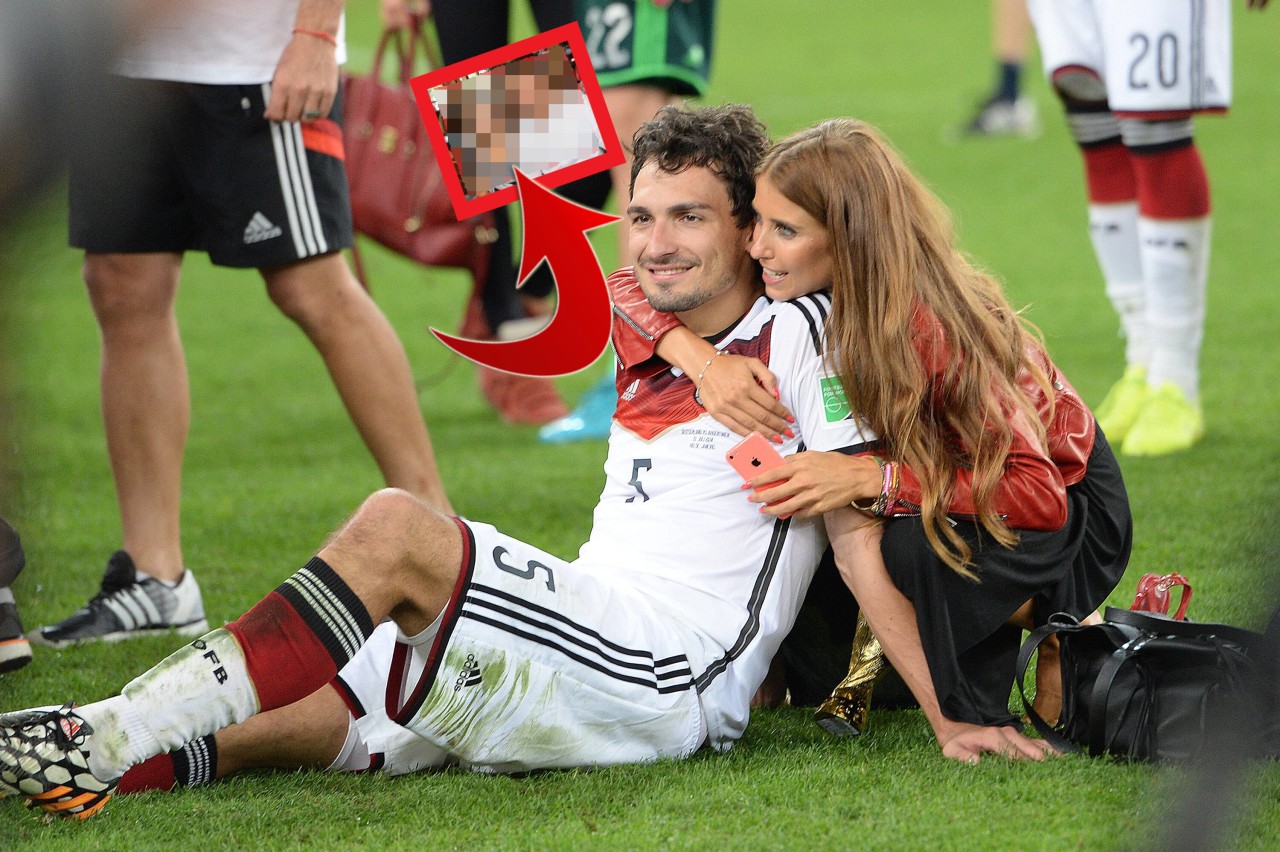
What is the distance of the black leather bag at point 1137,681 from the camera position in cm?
191

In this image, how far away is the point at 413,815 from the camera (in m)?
1.88

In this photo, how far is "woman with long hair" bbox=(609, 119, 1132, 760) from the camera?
2023 millimetres

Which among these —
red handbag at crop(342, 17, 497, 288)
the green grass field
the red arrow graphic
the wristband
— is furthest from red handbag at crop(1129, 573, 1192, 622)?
red handbag at crop(342, 17, 497, 288)

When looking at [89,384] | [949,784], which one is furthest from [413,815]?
[89,384]

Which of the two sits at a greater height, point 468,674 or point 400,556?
point 400,556

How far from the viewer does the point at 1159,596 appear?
7.41 feet

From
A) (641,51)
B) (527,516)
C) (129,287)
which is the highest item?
(641,51)

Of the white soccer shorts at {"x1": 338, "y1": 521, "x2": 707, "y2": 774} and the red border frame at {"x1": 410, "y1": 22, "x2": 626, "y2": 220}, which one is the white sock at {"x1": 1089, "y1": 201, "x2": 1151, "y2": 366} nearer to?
the red border frame at {"x1": 410, "y1": 22, "x2": 626, "y2": 220}

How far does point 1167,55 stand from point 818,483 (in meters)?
2.35

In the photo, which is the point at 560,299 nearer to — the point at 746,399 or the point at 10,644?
the point at 746,399

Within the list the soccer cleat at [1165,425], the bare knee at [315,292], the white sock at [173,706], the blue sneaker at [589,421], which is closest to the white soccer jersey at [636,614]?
the white sock at [173,706]

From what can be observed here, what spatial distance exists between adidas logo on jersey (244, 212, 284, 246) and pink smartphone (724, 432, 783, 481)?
3.89ft

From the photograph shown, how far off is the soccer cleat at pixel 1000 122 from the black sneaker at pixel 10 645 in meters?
9.74

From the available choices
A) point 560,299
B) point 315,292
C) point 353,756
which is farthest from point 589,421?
point 353,756
